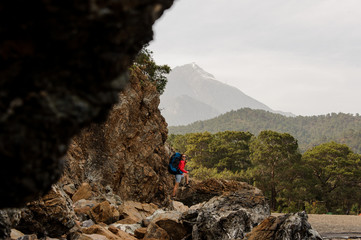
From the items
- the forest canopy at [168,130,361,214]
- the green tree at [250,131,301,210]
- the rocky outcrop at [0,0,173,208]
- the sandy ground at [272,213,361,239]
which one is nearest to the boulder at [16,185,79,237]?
the rocky outcrop at [0,0,173,208]

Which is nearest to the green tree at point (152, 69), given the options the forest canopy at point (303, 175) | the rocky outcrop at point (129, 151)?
the rocky outcrop at point (129, 151)

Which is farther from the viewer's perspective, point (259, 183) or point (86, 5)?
point (259, 183)

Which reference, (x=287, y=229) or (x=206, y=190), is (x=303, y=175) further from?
(x=287, y=229)

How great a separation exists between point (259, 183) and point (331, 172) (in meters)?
10.3

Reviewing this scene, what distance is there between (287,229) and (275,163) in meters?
35.4

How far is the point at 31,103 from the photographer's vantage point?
232 centimetres

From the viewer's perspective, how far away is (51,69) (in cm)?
238

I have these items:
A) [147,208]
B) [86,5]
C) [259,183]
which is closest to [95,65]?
[86,5]

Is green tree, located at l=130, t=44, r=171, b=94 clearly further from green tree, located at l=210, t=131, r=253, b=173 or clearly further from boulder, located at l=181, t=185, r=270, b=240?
green tree, located at l=210, t=131, r=253, b=173

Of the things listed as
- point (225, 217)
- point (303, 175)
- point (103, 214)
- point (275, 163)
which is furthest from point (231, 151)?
point (103, 214)

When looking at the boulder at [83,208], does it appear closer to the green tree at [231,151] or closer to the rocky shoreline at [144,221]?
the rocky shoreline at [144,221]

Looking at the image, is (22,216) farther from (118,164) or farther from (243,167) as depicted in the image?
(243,167)

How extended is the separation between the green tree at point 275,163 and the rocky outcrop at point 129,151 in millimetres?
23727

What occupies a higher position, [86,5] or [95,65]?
[86,5]
